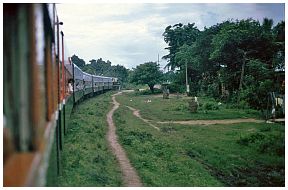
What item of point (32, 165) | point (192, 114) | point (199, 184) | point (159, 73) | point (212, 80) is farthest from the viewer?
point (159, 73)

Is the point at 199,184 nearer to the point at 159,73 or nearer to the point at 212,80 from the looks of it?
the point at 212,80

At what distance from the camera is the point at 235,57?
1470 cm

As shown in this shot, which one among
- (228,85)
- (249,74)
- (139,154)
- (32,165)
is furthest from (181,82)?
(32,165)

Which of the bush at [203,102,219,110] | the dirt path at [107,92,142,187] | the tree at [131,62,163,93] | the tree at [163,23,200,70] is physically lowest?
the dirt path at [107,92,142,187]

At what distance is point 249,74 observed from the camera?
46.3ft

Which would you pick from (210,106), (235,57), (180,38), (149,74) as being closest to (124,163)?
(210,106)

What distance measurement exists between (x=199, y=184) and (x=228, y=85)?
34.9ft

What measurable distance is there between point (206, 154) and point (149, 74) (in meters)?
15.6

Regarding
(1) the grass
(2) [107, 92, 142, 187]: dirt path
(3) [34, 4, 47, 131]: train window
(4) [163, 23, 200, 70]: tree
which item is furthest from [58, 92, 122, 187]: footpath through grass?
(4) [163, 23, 200, 70]: tree

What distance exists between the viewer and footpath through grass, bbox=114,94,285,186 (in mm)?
6344

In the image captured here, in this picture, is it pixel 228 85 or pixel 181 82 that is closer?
pixel 228 85

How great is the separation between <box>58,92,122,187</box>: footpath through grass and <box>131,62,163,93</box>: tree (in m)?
13.1

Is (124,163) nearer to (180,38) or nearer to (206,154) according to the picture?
(206,154)

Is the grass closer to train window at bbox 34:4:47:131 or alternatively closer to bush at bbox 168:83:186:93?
bush at bbox 168:83:186:93
